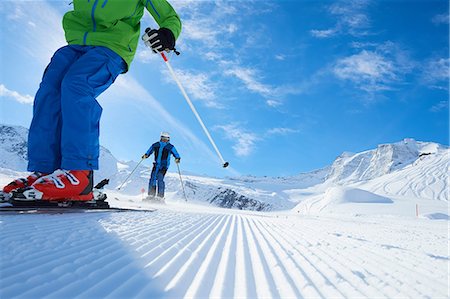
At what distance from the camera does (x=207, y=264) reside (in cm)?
109

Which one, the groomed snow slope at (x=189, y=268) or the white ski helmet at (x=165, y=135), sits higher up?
the white ski helmet at (x=165, y=135)

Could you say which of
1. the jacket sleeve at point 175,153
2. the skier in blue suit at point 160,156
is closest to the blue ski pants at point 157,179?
the skier in blue suit at point 160,156

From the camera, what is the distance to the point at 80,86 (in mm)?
2400

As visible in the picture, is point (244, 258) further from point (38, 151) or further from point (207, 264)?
point (38, 151)

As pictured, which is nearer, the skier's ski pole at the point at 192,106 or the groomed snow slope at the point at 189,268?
the groomed snow slope at the point at 189,268

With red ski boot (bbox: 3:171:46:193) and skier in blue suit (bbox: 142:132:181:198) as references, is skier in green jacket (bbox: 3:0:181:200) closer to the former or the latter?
red ski boot (bbox: 3:171:46:193)

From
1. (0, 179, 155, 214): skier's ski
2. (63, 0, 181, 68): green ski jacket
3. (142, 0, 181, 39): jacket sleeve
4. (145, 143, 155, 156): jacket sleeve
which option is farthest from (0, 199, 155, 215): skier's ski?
(145, 143, 155, 156): jacket sleeve

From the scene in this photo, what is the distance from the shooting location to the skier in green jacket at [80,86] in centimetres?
233

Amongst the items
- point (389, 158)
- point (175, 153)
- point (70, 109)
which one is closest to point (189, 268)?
point (70, 109)

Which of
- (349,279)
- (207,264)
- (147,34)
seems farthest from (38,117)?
(349,279)

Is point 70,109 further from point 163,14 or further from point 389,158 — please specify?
point 389,158

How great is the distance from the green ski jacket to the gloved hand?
0.13 metres

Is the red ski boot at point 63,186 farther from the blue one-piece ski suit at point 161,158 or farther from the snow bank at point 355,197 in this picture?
the snow bank at point 355,197

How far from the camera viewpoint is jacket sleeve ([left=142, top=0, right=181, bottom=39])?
9.55 ft
